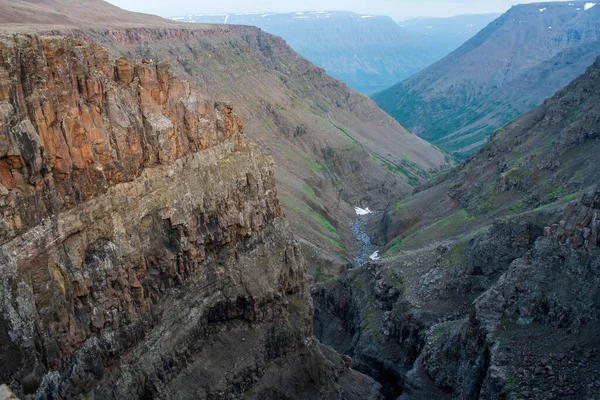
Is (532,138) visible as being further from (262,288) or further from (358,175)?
(262,288)

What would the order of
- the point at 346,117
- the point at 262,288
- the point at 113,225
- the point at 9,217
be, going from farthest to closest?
the point at 346,117
the point at 262,288
the point at 113,225
the point at 9,217

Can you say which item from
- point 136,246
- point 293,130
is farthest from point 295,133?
point 136,246

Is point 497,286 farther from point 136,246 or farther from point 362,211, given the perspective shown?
point 362,211

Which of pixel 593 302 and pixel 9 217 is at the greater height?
pixel 9 217

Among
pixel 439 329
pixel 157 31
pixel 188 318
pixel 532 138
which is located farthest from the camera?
pixel 157 31

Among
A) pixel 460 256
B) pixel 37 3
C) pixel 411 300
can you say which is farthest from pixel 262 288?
pixel 37 3

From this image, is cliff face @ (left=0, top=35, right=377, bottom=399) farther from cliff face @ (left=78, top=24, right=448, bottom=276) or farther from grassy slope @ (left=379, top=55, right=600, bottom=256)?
cliff face @ (left=78, top=24, right=448, bottom=276)
